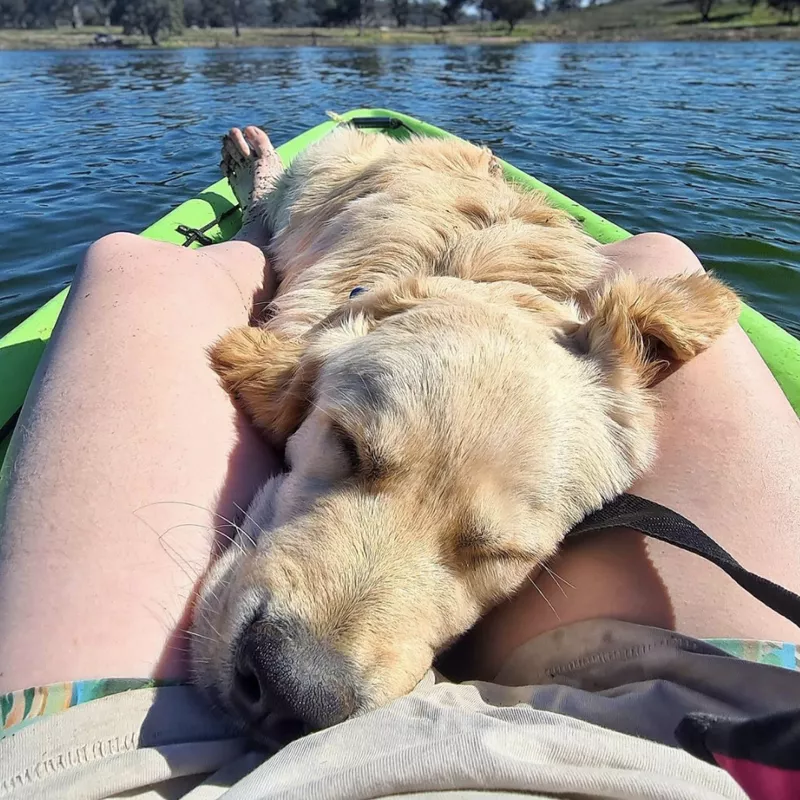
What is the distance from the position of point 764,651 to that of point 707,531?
43cm

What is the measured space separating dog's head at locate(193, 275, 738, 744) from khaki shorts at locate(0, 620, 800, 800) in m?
0.19

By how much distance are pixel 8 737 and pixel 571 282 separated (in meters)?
2.69

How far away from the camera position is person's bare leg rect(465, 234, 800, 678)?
1851mm

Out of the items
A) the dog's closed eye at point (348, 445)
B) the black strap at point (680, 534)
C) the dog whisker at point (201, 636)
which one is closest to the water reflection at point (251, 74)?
the dog's closed eye at point (348, 445)

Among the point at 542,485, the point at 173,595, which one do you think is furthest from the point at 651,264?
the point at 173,595

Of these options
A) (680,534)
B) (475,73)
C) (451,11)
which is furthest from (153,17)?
(680,534)

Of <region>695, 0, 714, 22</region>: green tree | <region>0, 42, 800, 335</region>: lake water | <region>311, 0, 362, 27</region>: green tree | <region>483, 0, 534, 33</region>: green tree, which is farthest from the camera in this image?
<region>311, 0, 362, 27</region>: green tree

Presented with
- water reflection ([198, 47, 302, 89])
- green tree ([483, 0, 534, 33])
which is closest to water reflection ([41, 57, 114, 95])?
water reflection ([198, 47, 302, 89])

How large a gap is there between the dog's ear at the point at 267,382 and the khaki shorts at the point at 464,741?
3.57 feet

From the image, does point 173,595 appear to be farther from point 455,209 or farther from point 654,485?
point 455,209

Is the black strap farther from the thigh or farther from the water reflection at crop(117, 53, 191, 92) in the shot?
the water reflection at crop(117, 53, 191, 92)

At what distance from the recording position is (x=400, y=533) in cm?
200

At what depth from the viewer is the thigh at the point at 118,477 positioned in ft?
5.33

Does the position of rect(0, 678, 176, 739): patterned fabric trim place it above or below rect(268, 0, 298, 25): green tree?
below
